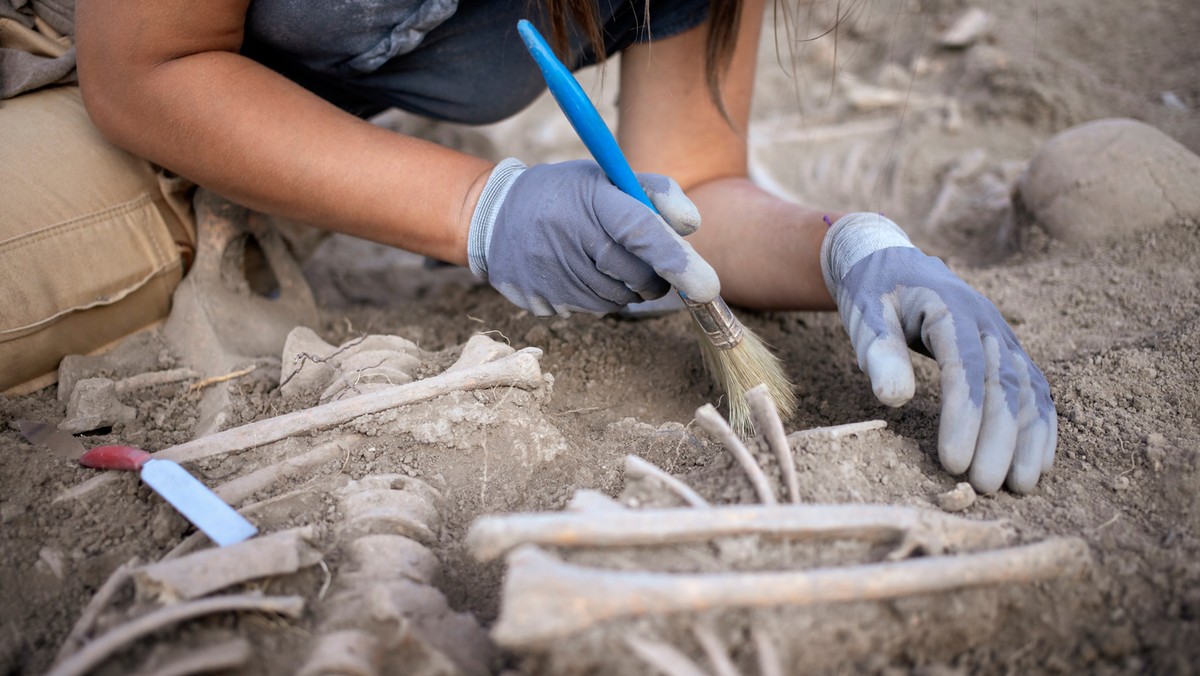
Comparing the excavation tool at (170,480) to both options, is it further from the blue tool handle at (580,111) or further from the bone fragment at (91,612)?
the blue tool handle at (580,111)

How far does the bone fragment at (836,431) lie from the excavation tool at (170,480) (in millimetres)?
956

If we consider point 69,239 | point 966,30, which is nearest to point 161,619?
point 69,239

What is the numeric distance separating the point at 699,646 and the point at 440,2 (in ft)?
5.41

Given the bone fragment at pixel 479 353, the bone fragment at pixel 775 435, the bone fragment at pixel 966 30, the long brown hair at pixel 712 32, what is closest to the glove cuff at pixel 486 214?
the bone fragment at pixel 479 353

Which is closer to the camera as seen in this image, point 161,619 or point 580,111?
point 161,619

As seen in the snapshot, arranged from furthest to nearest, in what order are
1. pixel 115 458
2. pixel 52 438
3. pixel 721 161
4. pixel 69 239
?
pixel 721 161
pixel 69 239
pixel 52 438
pixel 115 458

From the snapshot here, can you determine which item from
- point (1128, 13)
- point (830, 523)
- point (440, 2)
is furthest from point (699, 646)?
point (1128, 13)

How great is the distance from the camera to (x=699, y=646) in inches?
39.6

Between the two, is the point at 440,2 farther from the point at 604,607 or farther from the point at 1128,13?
the point at 1128,13

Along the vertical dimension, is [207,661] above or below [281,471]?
above

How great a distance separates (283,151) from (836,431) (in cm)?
134

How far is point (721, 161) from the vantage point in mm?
2459

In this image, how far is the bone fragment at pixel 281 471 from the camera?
4.64ft

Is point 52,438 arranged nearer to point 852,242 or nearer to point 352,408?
point 352,408
